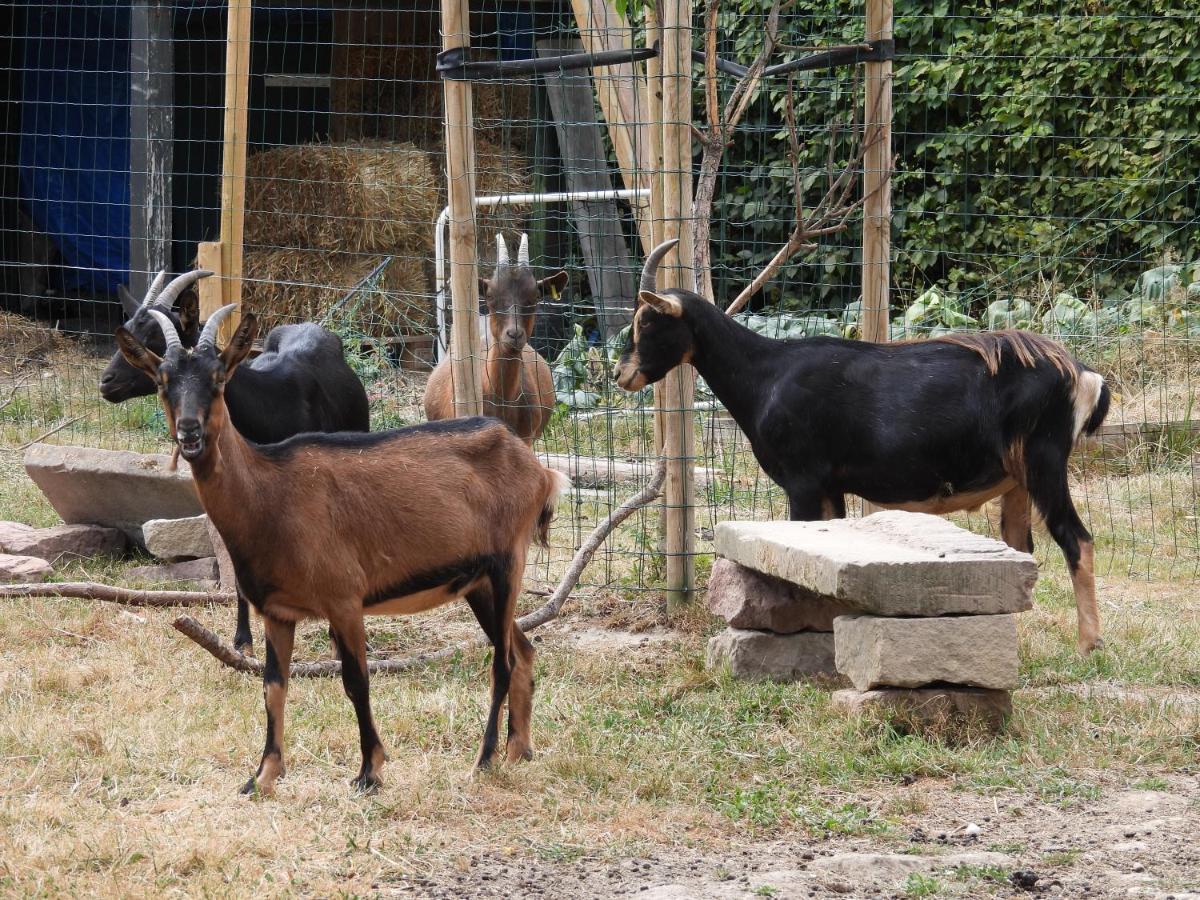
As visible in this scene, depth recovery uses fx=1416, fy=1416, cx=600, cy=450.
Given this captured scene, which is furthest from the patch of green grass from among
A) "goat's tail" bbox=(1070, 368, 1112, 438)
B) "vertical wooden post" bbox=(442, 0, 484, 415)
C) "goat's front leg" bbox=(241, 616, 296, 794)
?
"vertical wooden post" bbox=(442, 0, 484, 415)

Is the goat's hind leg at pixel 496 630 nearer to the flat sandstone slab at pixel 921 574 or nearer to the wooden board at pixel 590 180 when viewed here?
the flat sandstone slab at pixel 921 574

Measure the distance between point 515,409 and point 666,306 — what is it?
2206 mm

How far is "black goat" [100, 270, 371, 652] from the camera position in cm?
705

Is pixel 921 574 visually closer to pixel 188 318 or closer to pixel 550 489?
pixel 550 489

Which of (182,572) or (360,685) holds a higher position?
(360,685)

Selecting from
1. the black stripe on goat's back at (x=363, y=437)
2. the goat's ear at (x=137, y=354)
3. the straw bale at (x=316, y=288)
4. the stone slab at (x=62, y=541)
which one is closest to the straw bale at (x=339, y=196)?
the straw bale at (x=316, y=288)

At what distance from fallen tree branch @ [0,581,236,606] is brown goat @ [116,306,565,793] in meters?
2.60

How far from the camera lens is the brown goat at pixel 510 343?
875cm

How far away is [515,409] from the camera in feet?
29.4

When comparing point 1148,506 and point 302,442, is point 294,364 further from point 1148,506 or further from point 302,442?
point 1148,506

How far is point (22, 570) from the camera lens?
7965 millimetres

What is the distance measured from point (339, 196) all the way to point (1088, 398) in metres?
9.34

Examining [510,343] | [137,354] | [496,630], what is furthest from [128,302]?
[496,630]

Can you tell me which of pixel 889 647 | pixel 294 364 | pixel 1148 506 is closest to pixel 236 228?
pixel 294 364
